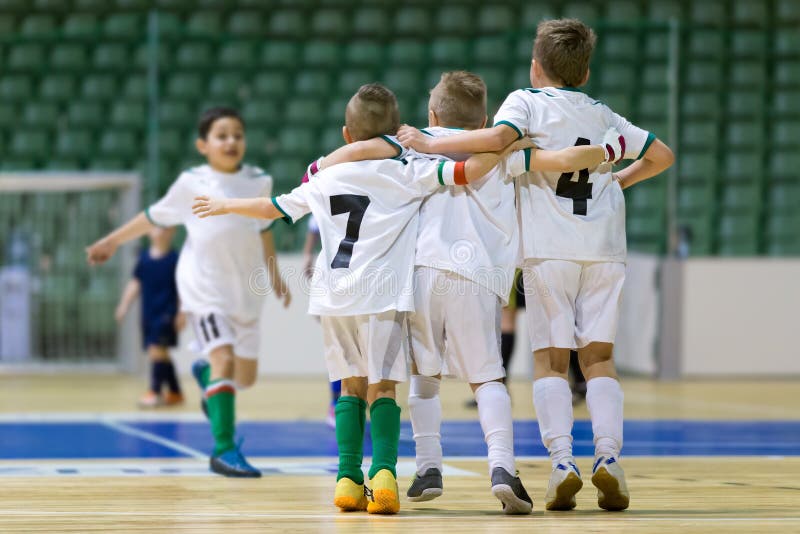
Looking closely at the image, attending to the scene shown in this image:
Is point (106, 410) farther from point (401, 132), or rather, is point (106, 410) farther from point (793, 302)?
point (793, 302)

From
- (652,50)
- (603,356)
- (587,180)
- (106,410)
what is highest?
(652,50)

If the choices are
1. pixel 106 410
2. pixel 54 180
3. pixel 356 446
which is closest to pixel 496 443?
pixel 356 446

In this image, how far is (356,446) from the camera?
413 centimetres

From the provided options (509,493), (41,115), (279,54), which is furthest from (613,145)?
(41,115)

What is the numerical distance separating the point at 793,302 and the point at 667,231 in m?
1.25

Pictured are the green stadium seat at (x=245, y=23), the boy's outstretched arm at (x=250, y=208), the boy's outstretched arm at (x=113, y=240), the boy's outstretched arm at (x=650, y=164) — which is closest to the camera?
the boy's outstretched arm at (x=250, y=208)

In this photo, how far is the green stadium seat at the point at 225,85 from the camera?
1188 centimetres

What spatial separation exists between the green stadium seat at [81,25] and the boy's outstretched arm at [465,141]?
337 inches

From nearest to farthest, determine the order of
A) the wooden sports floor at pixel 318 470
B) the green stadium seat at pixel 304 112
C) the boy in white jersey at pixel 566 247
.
A: the wooden sports floor at pixel 318 470 → the boy in white jersey at pixel 566 247 → the green stadium seat at pixel 304 112

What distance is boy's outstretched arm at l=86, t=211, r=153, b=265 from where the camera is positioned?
549cm

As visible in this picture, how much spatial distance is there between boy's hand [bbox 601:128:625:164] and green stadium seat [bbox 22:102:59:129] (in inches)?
341

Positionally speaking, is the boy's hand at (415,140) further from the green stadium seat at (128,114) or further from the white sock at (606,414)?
the green stadium seat at (128,114)

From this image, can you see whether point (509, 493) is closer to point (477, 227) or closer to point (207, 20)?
point (477, 227)

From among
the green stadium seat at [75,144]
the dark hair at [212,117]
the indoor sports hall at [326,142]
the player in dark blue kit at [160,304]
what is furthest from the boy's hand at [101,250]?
the green stadium seat at [75,144]
